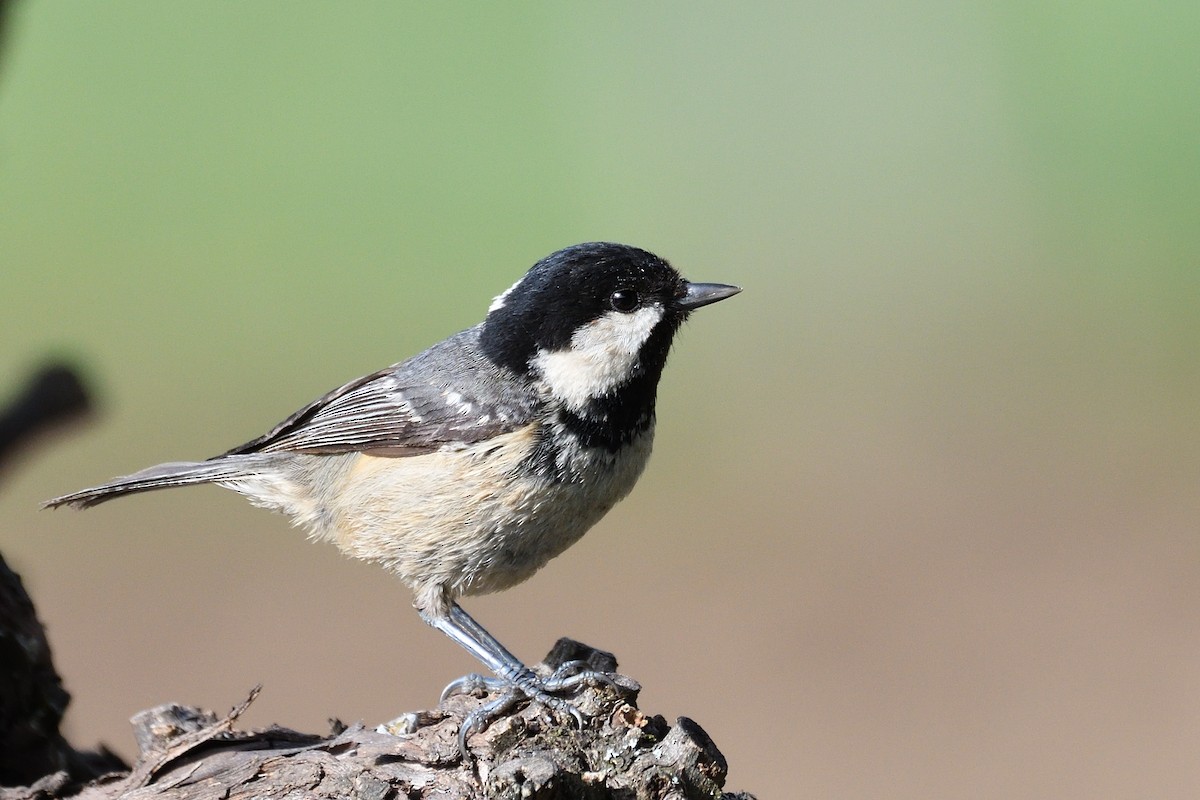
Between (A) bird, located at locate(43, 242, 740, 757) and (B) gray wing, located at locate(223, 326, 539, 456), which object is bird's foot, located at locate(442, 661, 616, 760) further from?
(B) gray wing, located at locate(223, 326, 539, 456)

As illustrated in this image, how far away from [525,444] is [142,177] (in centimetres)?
622

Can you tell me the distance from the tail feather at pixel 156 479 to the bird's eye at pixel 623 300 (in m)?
1.30

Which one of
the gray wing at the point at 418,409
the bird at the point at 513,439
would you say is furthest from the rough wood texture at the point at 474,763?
the gray wing at the point at 418,409

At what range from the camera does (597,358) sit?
2.99 meters

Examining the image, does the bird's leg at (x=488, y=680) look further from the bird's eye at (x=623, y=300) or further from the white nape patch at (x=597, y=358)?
the bird's eye at (x=623, y=300)

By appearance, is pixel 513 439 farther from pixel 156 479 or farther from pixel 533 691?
pixel 156 479

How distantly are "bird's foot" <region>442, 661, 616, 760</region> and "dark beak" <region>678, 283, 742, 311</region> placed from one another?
1047 mm

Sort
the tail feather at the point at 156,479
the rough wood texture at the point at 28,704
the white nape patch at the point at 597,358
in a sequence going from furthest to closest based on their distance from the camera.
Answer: the tail feather at the point at 156,479 < the white nape patch at the point at 597,358 < the rough wood texture at the point at 28,704

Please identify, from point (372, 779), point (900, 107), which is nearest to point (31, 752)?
point (372, 779)

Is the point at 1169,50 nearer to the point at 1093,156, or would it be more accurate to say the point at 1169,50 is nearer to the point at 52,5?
the point at 1093,156

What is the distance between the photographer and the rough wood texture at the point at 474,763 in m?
2.22

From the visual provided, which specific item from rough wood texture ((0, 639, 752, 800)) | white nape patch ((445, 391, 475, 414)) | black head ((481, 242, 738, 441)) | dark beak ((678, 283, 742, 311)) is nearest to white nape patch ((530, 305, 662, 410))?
black head ((481, 242, 738, 441))

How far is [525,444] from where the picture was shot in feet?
9.48

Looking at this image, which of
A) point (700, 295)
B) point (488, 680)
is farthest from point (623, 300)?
point (488, 680)
